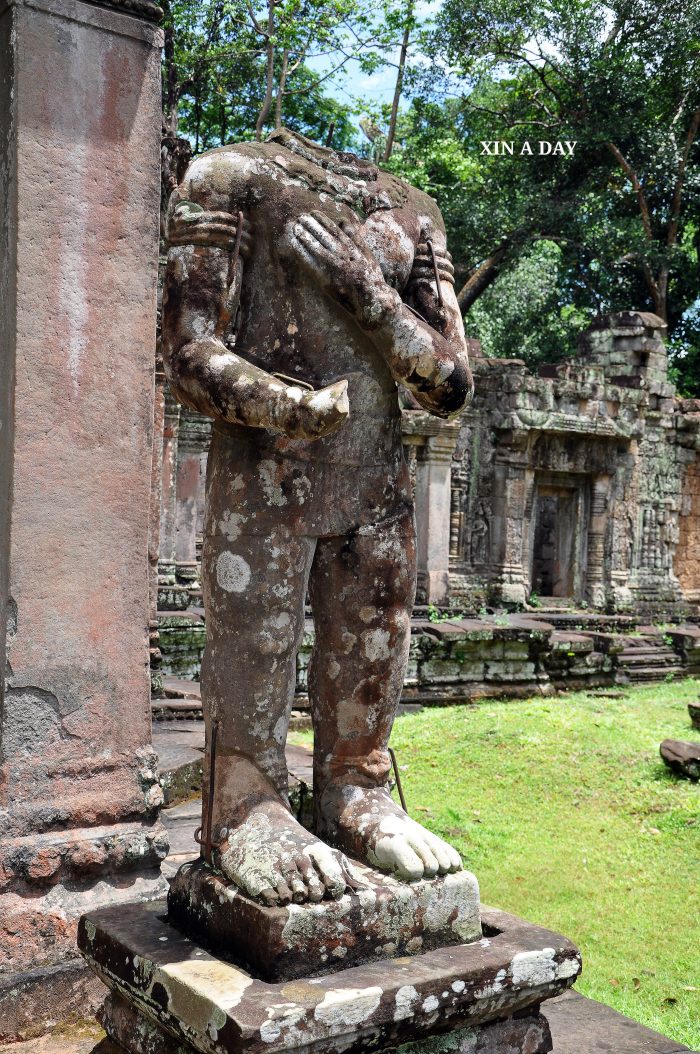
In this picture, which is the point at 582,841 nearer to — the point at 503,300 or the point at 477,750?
the point at 477,750

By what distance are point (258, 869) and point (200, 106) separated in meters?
18.4

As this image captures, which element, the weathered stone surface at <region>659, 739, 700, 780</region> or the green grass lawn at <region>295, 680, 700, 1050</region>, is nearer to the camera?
the green grass lawn at <region>295, 680, 700, 1050</region>

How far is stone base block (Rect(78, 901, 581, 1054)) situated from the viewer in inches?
73.8

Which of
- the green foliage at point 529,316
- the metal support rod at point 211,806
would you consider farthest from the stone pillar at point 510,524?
the metal support rod at point 211,806

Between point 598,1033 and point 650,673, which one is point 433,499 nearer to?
point 650,673

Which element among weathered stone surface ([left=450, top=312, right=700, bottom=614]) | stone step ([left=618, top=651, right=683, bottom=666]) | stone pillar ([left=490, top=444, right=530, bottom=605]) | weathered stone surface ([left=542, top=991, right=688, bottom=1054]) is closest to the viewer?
weathered stone surface ([left=542, top=991, right=688, bottom=1054])

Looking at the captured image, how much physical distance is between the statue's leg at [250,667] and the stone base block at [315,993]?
29 cm

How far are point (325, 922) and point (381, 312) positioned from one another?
4.38ft

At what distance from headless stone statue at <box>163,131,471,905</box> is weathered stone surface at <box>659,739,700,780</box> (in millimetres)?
4889

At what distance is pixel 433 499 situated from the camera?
13.4 metres

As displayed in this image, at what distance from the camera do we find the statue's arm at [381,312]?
2283mm

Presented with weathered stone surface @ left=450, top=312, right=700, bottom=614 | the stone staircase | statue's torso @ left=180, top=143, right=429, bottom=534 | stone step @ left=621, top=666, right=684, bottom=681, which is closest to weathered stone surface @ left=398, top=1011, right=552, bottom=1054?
statue's torso @ left=180, top=143, right=429, bottom=534

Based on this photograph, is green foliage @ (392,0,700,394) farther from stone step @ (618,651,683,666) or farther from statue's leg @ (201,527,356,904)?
statue's leg @ (201,527,356,904)

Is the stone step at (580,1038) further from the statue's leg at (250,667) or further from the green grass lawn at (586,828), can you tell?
the green grass lawn at (586,828)
